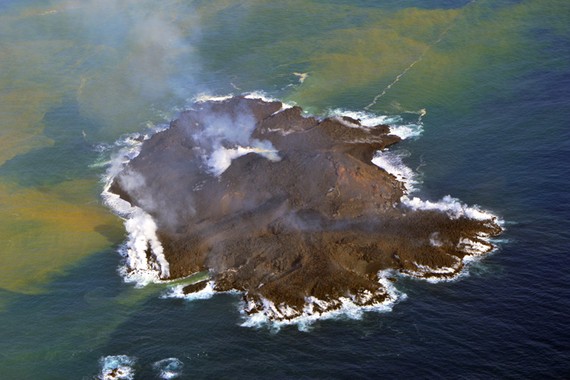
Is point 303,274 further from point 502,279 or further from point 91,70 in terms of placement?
point 91,70

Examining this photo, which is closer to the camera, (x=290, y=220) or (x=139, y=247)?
(x=290, y=220)

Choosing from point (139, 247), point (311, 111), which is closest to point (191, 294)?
point (139, 247)

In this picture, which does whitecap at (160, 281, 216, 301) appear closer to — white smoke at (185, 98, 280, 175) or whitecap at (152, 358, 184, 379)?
whitecap at (152, 358, 184, 379)

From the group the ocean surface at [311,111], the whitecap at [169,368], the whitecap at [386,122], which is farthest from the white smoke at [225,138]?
the whitecap at [169,368]

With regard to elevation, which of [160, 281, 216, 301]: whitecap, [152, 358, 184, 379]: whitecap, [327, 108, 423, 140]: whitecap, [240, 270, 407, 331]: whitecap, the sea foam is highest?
[327, 108, 423, 140]: whitecap

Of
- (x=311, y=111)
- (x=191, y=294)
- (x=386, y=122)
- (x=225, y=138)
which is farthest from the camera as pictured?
(x=311, y=111)

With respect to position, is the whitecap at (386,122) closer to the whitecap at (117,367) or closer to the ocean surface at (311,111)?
the ocean surface at (311,111)

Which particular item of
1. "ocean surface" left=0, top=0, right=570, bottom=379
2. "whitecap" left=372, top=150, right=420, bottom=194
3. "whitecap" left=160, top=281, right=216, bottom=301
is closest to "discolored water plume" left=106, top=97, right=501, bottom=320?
"whitecap" left=160, top=281, right=216, bottom=301

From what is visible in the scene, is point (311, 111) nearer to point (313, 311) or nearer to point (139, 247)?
point (139, 247)
